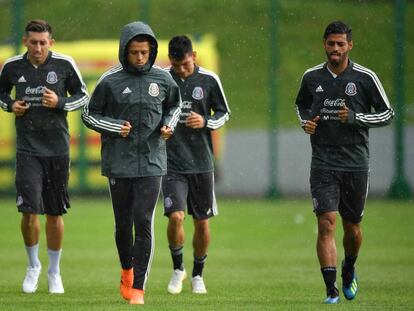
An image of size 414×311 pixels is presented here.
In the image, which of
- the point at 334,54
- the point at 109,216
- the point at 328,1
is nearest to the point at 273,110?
the point at 109,216

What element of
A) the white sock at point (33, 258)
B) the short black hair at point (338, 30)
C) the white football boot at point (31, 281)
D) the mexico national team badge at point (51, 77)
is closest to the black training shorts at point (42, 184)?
the white sock at point (33, 258)

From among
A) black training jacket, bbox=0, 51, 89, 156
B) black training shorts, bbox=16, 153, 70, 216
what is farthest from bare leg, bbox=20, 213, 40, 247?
black training jacket, bbox=0, 51, 89, 156

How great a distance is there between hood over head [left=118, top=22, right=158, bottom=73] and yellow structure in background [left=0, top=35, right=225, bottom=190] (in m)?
11.7

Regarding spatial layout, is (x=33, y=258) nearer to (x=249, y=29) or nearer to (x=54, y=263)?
(x=54, y=263)

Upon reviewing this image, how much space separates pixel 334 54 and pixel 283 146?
14093mm

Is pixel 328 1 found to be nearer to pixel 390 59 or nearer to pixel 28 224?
pixel 390 59

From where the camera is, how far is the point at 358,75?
10352 mm

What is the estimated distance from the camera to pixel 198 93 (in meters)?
11.6

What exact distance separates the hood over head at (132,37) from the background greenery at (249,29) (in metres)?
12.4

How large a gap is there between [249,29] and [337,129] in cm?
1866

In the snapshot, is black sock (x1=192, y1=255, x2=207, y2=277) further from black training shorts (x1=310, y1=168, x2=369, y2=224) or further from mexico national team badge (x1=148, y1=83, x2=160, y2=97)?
mexico national team badge (x1=148, y1=83, x2=160, y2=97)

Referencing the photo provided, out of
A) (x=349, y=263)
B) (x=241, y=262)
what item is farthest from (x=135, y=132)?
(x=241, y=262)

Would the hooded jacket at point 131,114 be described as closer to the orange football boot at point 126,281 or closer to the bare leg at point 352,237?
the orange football boot at point 126,281

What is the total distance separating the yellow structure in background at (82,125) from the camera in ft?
72.0
